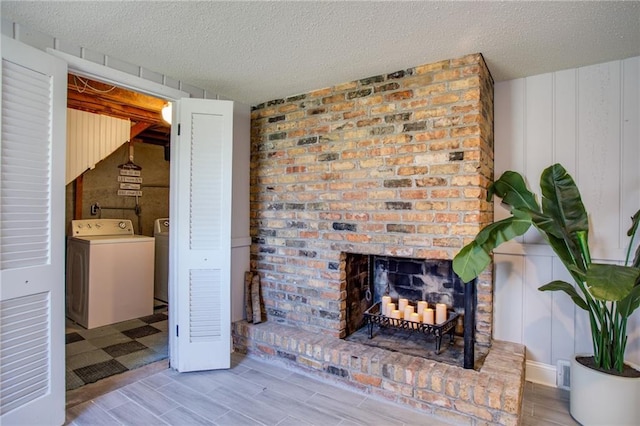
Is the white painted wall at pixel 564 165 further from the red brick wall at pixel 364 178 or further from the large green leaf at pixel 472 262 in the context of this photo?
the large green leaf at pixel 472 262

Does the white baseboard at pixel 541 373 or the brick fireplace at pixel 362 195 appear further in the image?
the white baseboard at pixel 541 373

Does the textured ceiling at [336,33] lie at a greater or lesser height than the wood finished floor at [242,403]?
greater

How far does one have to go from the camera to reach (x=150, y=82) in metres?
2.43

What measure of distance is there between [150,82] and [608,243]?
11.4ft

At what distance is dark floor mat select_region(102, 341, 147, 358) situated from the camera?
2.91m

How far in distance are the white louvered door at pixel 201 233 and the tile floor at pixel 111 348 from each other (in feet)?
1.49

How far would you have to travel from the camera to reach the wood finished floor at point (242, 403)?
198cm

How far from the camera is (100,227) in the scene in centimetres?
426

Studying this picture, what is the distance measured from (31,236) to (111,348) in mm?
1686

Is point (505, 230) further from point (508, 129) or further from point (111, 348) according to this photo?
point (111, 348)

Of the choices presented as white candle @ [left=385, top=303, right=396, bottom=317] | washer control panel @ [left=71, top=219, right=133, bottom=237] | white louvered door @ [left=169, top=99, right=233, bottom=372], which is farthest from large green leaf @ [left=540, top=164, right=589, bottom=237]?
washer control panel @ [left=71, top=219, right=133, bottom=237]

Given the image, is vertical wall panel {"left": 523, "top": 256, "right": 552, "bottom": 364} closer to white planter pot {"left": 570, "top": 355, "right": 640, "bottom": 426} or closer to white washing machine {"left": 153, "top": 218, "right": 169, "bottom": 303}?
white planter pot {"left": 570, "top": 355, "right": 640, "bottom": 426}

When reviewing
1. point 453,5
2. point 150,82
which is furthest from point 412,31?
point 150,82

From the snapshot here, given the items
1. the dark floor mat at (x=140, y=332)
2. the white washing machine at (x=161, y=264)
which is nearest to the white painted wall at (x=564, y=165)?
the dark floor mat at (x=140, y=332)
